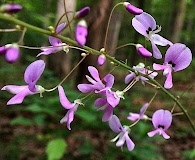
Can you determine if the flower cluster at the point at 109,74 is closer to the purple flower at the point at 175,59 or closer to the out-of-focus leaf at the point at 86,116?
the purple flower at the point at 175,59

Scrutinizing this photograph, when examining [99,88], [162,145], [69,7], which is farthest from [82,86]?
[69,7]

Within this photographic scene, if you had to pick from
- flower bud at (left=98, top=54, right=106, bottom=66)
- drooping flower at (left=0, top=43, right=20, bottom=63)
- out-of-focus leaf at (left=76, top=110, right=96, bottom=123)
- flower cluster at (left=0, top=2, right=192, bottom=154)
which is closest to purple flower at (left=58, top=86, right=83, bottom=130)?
flower cluster at (left=0, top=2, right=192, bottom=154)

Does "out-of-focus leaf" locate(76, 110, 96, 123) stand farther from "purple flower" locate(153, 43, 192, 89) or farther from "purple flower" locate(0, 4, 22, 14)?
"purple flower" locate(0, 4, 22, 14)

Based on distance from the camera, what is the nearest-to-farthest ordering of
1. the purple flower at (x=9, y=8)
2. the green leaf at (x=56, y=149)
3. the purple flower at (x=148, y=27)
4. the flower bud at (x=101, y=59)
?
the purple flower at (x=9, y=8) → the flower bud at (x=101, y=59) → the purple flower at (x=148, y=27) → the green leaf at (x=56, y=149)

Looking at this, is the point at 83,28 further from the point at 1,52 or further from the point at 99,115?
the point at 99,115

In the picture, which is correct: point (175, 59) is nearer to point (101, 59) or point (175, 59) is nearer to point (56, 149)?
point (101, 59)

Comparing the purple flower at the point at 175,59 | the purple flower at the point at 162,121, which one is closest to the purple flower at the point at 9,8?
the purple flower at the point at 175,59
